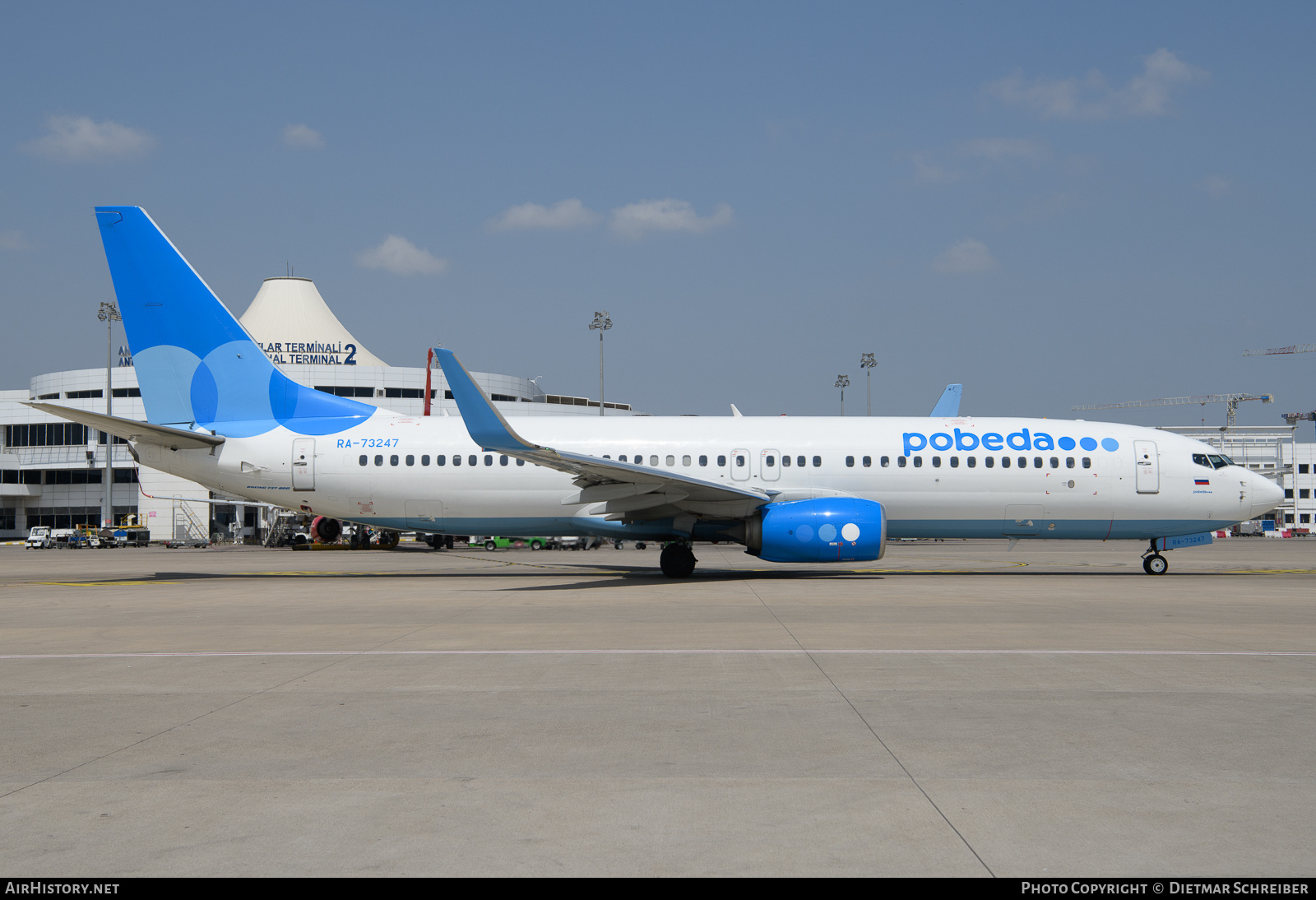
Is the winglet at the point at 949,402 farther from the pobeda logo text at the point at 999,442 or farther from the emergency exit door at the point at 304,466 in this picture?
the emergency exit door at the point at 304,466

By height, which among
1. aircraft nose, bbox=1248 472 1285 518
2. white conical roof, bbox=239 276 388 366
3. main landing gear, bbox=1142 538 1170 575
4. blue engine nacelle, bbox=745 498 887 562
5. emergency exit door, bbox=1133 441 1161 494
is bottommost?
main landing gear, bbox=1142 538 1170 575

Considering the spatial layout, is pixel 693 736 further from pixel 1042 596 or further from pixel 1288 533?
pixel 1288 533

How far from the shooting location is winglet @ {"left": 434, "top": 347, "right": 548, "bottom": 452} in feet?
58.4

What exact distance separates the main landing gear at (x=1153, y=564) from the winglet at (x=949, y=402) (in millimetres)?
7353

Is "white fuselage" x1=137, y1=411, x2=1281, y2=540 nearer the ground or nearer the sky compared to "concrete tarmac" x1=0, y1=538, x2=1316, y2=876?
nearer the sky

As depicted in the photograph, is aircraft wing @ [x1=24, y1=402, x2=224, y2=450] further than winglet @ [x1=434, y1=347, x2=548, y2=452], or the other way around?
aircraft wing @ [x1=24, y1=402, x2=224, y2=450]

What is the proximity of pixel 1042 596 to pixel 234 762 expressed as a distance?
47.6 ft

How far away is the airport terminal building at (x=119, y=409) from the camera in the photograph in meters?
74.4

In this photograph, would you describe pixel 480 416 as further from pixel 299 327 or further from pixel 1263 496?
pixel 299 327

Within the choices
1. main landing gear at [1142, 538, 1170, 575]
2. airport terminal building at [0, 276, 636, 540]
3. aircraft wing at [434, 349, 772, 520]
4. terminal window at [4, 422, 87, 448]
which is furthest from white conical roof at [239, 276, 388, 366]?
main landing gear at [1142, 538, 1170, 575]

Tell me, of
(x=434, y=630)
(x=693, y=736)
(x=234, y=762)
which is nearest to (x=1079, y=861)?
(x=693, y=736)

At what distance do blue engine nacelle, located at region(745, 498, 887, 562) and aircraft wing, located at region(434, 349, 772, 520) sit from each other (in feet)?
3.43

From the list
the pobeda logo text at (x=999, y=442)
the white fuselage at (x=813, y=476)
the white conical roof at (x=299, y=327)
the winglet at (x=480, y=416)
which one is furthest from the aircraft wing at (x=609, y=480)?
the white conical roof at (x=299, y=327)

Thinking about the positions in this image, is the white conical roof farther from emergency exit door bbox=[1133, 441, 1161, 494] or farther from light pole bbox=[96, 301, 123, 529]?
emergency exit door bbox=[1133, 441, 1161, 494]
